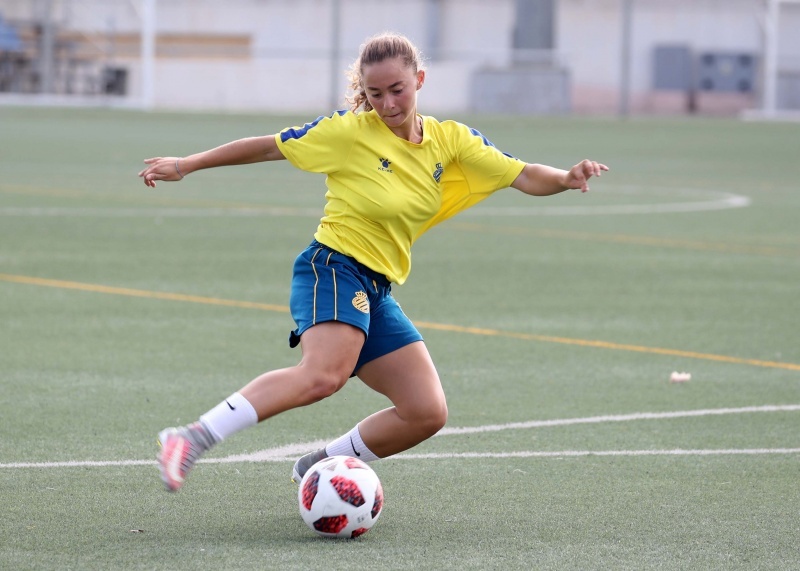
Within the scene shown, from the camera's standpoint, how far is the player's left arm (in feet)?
19.1

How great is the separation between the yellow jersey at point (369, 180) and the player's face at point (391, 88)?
0.41 feet

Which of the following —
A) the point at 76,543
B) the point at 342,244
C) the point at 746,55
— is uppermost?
→ the point at 746,55

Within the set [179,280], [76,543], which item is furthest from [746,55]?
[76,543]

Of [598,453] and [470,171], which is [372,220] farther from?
[598,453]

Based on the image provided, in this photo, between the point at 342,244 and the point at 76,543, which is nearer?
the point at 76,543

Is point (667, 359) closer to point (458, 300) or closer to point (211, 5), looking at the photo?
point (458, 300)

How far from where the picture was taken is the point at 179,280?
488 inches

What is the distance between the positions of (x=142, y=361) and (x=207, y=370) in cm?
49

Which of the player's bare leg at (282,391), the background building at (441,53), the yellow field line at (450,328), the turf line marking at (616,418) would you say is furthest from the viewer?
the background building at (441,53)

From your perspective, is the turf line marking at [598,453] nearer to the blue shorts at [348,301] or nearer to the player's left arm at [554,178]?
the blue shorts at [348,301]

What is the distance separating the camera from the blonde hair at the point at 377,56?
18.2ft

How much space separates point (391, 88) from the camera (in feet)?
18.3

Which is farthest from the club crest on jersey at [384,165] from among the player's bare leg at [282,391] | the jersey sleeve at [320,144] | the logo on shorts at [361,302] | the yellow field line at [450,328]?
the yellow field line at [450,328]

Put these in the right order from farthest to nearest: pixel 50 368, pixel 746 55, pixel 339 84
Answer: pixel 746 55
pixel 339 84
pixel 50 368
